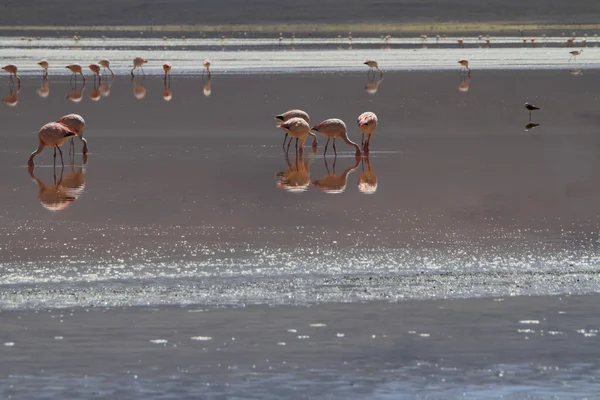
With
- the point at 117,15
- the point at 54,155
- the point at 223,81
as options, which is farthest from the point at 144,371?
the point at 117,15

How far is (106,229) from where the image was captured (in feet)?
33.7

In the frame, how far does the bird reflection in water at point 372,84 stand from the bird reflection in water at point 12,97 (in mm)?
7421

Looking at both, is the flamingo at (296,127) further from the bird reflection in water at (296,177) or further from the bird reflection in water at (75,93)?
the bird reflection in water at (75,93)

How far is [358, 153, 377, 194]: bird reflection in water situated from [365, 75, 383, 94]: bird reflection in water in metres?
13.2

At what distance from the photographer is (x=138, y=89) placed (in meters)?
29.0

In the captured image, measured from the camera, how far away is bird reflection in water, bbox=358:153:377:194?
12.6 metres

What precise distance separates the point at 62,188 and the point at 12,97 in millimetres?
14123

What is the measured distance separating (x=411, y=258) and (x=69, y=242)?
8.58 ft

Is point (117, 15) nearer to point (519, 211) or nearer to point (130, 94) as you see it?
point (130, 94)

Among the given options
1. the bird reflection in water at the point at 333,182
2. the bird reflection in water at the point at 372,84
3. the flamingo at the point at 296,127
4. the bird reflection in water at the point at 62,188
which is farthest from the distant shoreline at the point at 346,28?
the bird reflection in water at the point at 62,188

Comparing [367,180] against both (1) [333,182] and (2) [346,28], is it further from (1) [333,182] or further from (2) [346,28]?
(2) [346,28]

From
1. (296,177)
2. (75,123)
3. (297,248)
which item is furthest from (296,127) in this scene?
(297,248)

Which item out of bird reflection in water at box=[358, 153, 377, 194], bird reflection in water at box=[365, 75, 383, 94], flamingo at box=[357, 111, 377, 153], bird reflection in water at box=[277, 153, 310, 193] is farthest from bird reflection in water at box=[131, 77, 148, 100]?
bird reflection in water at box=[358, 153, 377, 194]

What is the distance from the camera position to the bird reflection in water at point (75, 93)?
2548 cm
